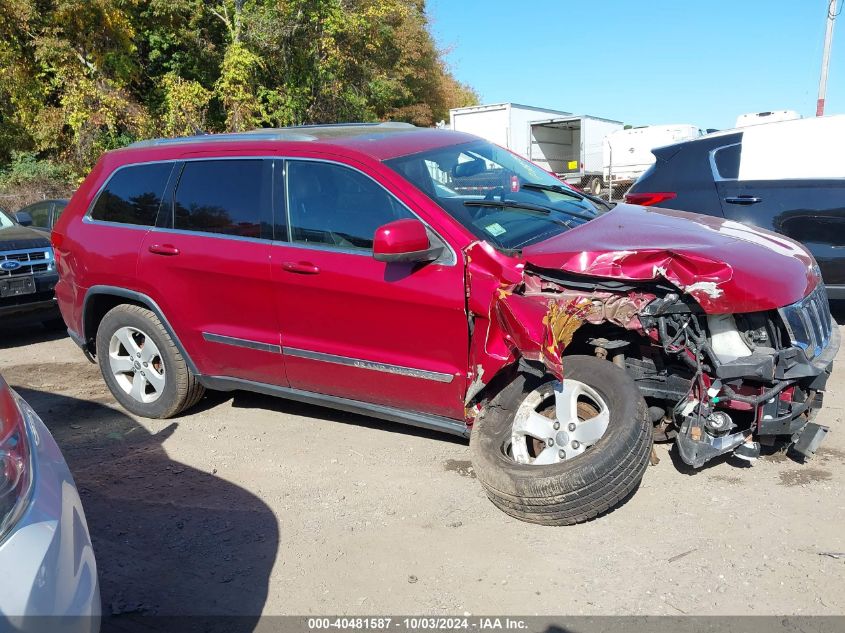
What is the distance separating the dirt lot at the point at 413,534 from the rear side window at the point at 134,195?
1547 mm

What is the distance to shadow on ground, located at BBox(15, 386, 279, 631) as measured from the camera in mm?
2965

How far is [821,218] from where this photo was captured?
5.88 meters

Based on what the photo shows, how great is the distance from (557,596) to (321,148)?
2691 mm

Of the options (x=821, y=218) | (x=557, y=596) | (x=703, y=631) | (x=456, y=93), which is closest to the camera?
(x=703, y=631)

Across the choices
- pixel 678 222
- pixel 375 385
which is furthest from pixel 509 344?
pixel 678 222

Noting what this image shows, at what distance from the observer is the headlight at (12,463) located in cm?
192

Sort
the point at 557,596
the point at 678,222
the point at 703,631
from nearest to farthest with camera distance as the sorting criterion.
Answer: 1. the point at 703,631
2. the point at 557,596
3. the point at 678,222

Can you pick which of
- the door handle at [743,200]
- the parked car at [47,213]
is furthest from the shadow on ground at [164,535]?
the parked car at [47,213]

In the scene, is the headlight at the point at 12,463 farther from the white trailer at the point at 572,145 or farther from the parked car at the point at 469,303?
the white trailer at the point at 572,145

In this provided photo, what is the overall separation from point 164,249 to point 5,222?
4.75m

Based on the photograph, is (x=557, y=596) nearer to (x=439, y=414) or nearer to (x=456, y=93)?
(x=439, y=414)

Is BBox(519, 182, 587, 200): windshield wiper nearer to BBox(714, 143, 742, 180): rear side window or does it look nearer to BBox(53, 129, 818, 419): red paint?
BBox(53, 129, 818, 419): red paint

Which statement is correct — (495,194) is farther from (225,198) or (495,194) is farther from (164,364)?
(164,364)

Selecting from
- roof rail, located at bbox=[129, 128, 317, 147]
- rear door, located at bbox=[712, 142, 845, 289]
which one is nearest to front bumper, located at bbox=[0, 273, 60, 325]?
roof rail, located at bbox=[129, 128, 317, 147]
